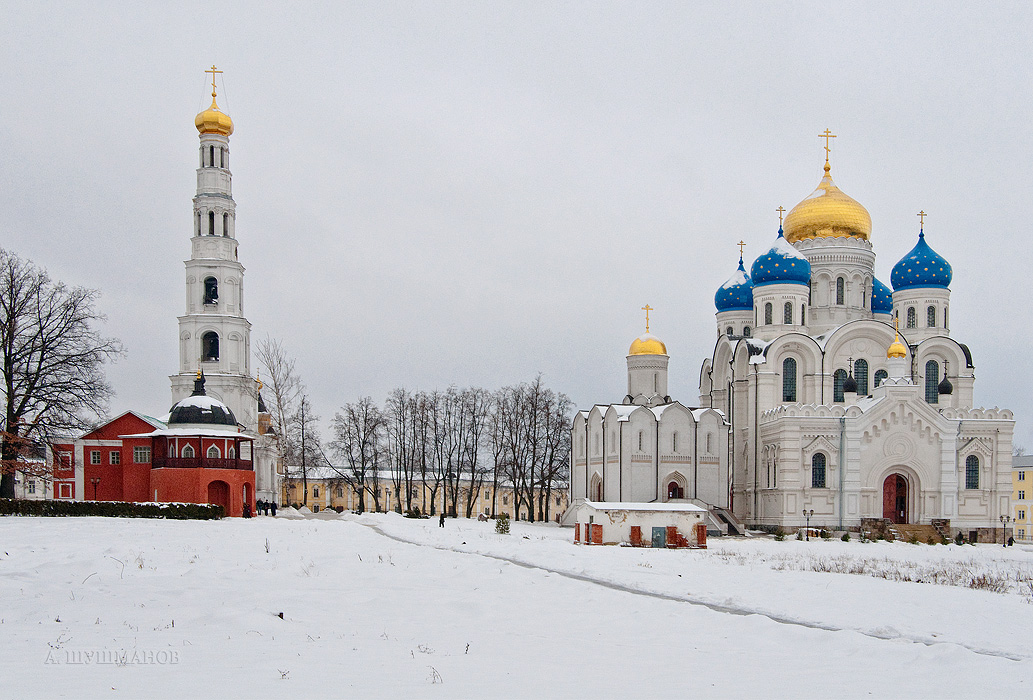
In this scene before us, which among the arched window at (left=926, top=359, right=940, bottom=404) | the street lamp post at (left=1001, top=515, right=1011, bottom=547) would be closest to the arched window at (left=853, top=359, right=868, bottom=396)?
the arched window at (left=926, top=359, right=940, bottom=404)

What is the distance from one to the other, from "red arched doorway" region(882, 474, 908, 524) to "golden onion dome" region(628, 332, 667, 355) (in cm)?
1126

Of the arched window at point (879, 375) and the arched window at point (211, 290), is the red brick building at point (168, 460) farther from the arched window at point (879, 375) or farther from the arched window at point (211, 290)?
the arched window at point (879, 375)

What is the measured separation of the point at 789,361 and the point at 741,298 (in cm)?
661

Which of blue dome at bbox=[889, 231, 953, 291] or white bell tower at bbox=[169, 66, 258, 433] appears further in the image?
white bell tower at bbox=[169, 66, 258, 433]

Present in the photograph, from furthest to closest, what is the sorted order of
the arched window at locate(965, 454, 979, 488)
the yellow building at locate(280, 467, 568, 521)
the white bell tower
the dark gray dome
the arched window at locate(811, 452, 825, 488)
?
the yellow building at locate(280, 467, 568, 521), the white bell tower, the arched window at locate(965, 454, 979, 488), the arched window at locate(811, 452, 825, 488), the dark gray dome

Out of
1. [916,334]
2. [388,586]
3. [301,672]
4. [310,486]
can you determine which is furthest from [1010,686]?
[310,486]

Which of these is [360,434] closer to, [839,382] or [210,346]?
[210,346]

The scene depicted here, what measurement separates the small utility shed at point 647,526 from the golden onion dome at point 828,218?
71.7 feet

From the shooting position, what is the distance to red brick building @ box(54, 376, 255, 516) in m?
37.5

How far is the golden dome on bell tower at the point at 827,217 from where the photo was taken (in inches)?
1758

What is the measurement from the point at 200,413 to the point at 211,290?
32.6ft

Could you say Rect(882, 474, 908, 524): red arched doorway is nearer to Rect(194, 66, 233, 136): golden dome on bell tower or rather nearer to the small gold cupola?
the small gold cupola

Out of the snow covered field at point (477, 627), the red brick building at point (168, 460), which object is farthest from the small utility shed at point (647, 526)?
the red brick building at point (168, 460)

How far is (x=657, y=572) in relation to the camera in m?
17.4
